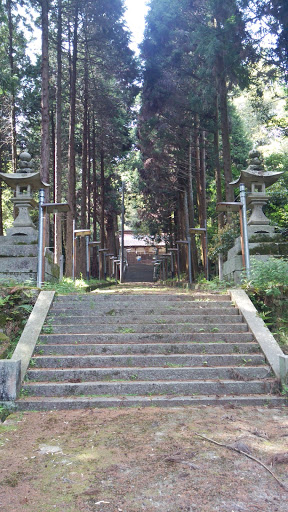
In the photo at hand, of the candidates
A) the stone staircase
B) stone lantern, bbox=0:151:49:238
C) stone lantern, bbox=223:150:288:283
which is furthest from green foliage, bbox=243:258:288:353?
stone lantern, bbox=0:151:49:238

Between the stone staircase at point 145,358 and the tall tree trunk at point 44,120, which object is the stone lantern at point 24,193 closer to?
the tall tree trunk at point 44,120

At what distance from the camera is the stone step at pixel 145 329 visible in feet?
19.5

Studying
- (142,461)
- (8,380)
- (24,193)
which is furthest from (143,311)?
(24,193)

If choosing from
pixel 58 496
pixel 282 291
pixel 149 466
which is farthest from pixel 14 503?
pixel 282 291

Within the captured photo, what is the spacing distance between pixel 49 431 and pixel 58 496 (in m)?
1.17

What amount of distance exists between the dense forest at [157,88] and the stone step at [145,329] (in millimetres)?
5367

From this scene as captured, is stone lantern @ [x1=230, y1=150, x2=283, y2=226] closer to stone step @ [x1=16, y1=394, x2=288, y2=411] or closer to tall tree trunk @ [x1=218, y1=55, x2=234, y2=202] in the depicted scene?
tall tree trunk @ [x1=218, y1=55, x2=234, y2=202]

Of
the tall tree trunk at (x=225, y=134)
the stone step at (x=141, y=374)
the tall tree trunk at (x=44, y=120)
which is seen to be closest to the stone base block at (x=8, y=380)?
the stone step at (x=141, y=374)

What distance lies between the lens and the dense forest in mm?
11562

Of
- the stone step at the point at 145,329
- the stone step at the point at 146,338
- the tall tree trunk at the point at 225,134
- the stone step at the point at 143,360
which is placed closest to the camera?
→ the stone step at the point at 143,360

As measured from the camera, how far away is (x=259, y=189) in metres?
9.43

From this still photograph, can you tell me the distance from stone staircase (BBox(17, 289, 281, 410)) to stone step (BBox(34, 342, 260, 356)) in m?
0.01

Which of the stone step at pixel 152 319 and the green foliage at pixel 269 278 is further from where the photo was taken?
the green foliage at pixel 269 278

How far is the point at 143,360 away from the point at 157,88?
14.3 m
